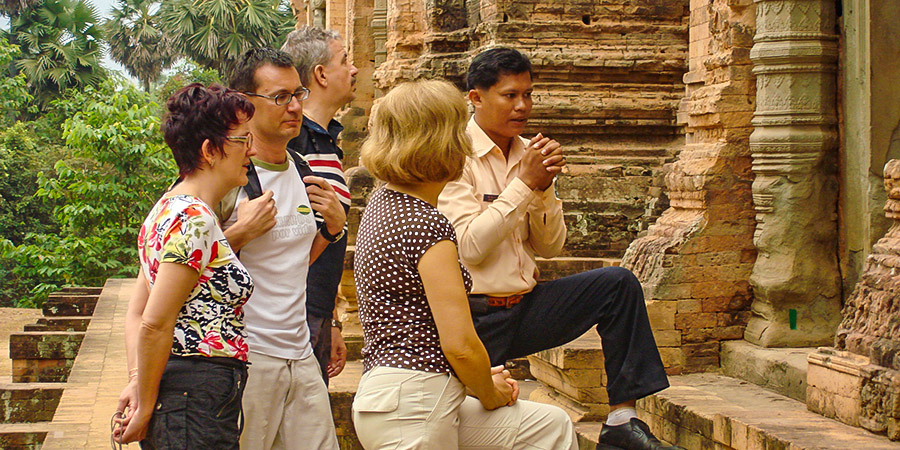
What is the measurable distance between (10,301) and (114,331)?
17030 millimetres

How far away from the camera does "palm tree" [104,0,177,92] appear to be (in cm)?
4438

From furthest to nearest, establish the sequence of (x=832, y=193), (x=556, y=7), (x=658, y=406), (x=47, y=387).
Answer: (x=556, y=7) → (x=47, y=387) → (x=832, y=193) → (x=658, y=406)

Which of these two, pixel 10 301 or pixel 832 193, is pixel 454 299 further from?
pixel 10 301

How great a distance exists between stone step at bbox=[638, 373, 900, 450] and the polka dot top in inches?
81.6

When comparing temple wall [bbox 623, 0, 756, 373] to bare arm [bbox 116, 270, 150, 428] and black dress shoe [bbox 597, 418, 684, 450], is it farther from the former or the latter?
bare arm [bbox 116, 270, 150, 428]

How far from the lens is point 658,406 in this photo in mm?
6027

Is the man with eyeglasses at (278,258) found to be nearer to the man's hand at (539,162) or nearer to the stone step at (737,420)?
the man's hand at (539,162)

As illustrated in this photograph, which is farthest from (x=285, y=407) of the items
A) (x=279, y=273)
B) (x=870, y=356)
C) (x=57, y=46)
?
(x=57, y=46)

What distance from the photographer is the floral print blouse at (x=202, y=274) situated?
9.08 ft

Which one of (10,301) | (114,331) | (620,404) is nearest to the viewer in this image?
(620,404)

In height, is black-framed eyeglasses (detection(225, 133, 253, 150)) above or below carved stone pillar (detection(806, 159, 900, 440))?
above

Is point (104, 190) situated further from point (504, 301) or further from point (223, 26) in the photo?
point (223, 26)

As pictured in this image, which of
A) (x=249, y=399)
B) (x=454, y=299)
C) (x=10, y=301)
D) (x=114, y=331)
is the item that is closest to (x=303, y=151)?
(x=249, y=399)

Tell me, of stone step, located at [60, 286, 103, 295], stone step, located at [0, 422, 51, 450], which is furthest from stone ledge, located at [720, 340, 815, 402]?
stone step, located at [60, 286, 103, 295]
